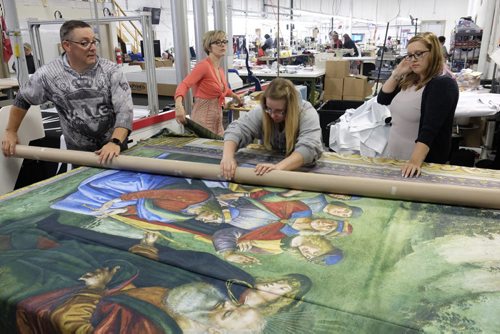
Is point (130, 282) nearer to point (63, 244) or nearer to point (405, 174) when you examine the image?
point (63, 244)

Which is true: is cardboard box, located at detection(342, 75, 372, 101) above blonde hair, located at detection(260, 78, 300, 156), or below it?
below

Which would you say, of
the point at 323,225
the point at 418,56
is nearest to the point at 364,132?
the point at 418,56

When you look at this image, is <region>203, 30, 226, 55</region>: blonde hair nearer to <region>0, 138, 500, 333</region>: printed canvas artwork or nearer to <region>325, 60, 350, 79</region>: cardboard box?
<region>0, 138, 500, 333</region>: printed canvas artwork

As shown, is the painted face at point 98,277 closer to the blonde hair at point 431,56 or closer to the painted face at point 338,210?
the painted face at point 338,210

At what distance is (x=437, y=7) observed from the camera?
16.5 metres

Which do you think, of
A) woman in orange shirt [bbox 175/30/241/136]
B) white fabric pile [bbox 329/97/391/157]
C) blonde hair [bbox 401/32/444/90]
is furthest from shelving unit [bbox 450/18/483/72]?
blonde hair [bbox 401/32/444/90]

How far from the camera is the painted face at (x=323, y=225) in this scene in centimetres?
135

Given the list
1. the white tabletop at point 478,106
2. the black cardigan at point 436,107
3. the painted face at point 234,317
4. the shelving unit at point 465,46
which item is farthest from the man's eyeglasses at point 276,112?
the shelving unit at point 465,46

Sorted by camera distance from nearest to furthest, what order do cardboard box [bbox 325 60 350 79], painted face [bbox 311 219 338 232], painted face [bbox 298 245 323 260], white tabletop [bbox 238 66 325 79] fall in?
painted face [bbox 298 245 323 260]
painted face [bbox 311 219 338 232]
white tabletop [bbox 238 66 325 79]
cardboard box [bbox 325 60 350 79]

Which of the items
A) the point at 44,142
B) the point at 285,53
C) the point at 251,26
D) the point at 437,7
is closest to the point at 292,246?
the point at 44,142

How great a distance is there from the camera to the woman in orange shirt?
9.55ft

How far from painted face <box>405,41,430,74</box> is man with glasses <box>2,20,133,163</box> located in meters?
1.41

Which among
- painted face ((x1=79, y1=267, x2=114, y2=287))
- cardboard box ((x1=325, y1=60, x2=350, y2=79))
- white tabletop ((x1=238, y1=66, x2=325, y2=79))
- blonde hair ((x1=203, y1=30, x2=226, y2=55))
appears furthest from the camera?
cardboard box ((x1=325, y1=60, x2=350, y2=79))

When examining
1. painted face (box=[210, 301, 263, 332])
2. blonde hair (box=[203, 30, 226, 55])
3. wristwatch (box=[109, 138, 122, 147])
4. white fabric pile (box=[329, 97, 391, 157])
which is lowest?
white fabric pile (box=[329, 97, 391, 157])
